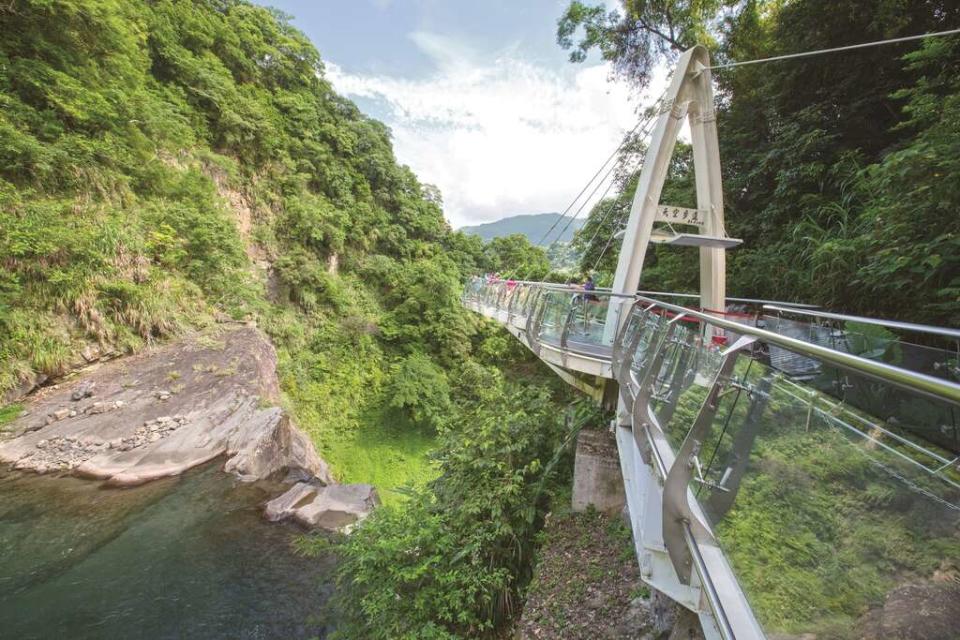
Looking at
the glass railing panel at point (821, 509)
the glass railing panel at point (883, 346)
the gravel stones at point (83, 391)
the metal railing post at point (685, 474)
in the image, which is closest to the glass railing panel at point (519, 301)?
the glass railing panel at point (883, 346)

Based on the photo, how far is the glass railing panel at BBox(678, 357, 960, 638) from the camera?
822 mm

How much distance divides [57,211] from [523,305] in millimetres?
10036

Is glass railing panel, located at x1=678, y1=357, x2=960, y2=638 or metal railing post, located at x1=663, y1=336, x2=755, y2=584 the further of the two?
metal railing post, located at x1=663, y1=336, x2=755, y2=584

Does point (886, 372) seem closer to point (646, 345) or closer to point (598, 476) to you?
point (646, 345)

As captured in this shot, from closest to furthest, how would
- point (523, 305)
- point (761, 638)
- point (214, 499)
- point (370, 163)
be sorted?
point (761, 638), point (214, 499), point (523, 305), point (370, 163)

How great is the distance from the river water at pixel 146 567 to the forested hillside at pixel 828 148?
848cm

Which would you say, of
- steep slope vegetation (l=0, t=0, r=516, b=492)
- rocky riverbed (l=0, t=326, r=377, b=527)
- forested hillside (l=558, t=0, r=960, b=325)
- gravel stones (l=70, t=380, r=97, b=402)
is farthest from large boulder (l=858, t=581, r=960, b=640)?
gravel stones (l=70, t=380, r=97, b=402)

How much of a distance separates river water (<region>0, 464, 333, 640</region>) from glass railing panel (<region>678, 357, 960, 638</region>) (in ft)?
16.9

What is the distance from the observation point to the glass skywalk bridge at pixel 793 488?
33.1 inches

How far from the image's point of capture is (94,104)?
8.71 metres

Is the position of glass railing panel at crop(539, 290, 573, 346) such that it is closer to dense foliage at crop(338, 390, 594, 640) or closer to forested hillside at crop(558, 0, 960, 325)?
dense foliage at crop(338, 390, 594, 640)

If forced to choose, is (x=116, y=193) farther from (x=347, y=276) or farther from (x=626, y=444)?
(x=626, y=444)

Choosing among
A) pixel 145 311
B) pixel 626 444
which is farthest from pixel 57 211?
pixel 626 444

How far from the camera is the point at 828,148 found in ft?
28.5
